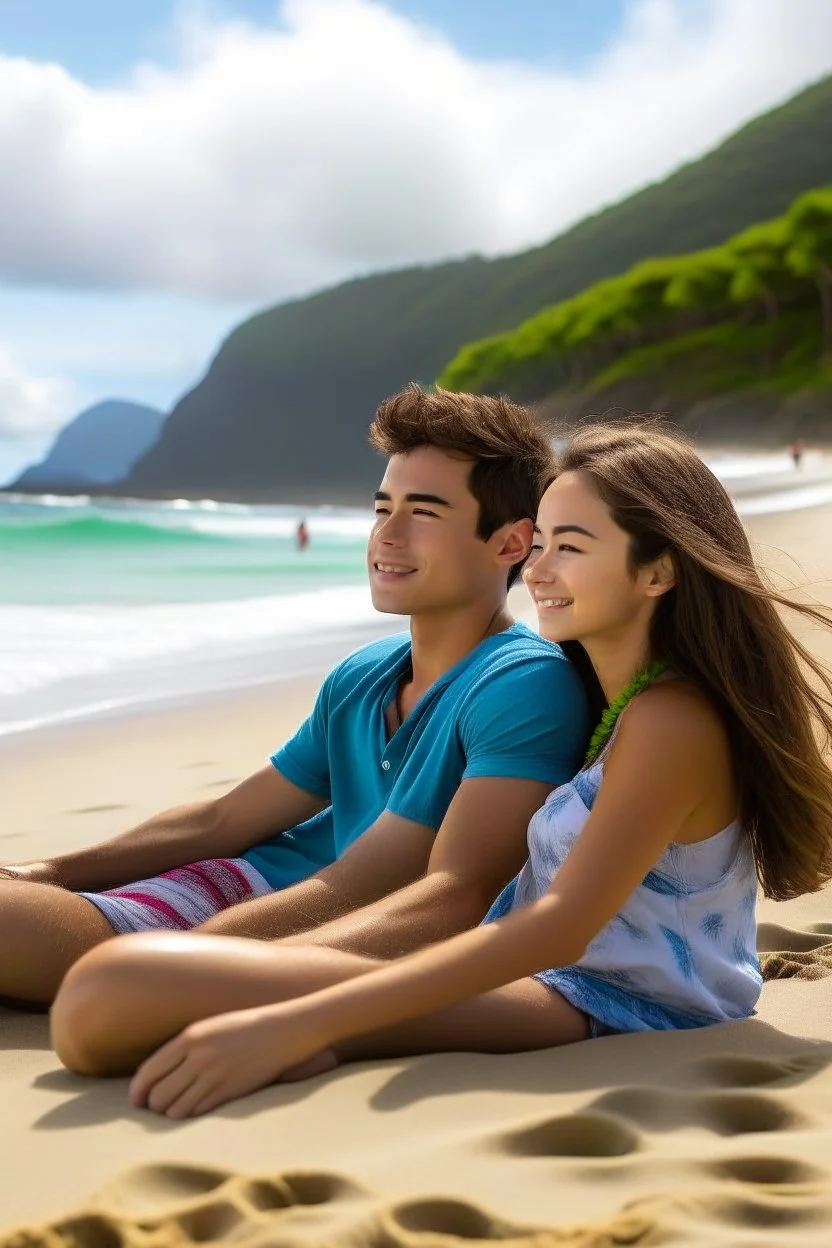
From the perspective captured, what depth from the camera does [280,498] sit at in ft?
367

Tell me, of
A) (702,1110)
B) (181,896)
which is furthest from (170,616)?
(702,1110)

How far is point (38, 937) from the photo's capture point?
331 centimetres

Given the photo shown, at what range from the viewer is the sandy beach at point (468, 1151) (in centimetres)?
205

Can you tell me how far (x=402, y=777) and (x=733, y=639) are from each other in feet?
2.77

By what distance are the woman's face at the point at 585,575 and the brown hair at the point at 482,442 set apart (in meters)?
0.50

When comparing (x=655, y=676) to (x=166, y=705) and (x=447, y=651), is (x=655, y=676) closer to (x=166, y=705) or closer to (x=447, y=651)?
(x=447, y=651)

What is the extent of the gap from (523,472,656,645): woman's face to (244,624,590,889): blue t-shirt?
202mm

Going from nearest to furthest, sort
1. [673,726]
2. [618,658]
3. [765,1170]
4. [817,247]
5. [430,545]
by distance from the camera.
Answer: [765,1170]
[673,726]
[618,658]
[430,545]
[817,247]

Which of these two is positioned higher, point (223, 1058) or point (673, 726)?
point (673, 726)

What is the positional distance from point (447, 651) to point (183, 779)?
129 inches

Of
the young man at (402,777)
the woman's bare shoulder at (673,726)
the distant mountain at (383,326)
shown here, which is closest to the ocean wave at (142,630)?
the young man at (402,777)

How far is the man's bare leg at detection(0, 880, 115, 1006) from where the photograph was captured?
330 centimetres

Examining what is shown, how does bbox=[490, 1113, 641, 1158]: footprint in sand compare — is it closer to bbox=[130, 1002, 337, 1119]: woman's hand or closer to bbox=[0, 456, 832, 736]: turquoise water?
bbox=[130, 1002, 337, 1119]: woman's hand

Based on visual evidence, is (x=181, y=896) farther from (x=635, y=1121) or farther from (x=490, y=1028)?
(x=635, y=1121)
